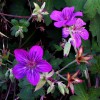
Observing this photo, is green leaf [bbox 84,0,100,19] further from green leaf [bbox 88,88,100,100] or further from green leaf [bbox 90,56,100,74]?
green leaf [bbox 88,88,100,100]

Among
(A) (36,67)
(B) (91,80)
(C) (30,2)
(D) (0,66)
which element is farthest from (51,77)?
(C) (30,2)

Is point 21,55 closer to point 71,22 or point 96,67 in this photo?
point 71,22

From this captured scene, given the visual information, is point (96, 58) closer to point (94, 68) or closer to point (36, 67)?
point (94, 68)

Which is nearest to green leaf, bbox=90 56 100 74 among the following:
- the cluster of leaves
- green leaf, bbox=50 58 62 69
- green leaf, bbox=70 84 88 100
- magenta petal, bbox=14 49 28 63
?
the cluster of leaves

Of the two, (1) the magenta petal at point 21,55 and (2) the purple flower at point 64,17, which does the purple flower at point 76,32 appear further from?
(1) the magenta petal at point 21,55

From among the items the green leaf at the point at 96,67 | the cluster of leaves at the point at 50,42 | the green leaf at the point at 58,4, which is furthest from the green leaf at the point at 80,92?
the green leaf at the point at 58,4

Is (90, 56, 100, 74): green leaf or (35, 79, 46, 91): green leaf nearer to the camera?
(35, 79, 46, 91): green leaf

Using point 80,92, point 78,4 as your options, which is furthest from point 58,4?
point 80,92
